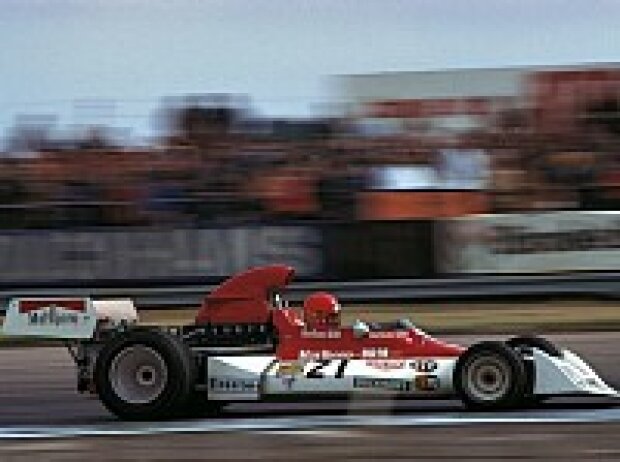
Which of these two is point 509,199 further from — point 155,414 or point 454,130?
point 155,414

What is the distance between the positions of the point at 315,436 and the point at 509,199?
11829 mm

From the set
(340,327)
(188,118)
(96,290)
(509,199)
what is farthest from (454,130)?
(340,327)

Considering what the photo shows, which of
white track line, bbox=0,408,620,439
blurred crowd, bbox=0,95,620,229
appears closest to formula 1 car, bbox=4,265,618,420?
white track line, bbox=0,408,620,439

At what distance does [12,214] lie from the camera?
20.7 metres

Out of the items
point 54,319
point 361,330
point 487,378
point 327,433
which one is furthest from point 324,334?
point 54,319

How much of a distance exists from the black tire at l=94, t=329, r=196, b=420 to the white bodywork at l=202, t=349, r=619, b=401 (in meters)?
0.23

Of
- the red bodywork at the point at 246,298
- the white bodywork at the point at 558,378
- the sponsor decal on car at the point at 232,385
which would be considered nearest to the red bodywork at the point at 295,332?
the red bodywork at the point at 246,298

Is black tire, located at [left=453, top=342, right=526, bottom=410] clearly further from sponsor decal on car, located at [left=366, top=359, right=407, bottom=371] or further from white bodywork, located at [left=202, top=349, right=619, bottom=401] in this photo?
sponsor decal on car, located at [left=366, top=359, right=407, bottom=371]

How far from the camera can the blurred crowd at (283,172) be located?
20.3m

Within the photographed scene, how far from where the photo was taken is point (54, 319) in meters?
10.3

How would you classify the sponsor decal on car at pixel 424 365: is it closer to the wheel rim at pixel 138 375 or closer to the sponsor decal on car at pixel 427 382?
the sponsor decal on car at pixel 427 382

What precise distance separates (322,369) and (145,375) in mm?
1122

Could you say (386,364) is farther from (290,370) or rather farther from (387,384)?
(290,370)

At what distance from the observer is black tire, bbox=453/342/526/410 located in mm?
9484
